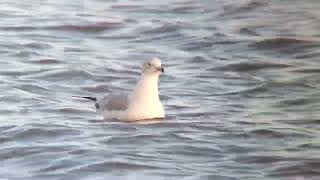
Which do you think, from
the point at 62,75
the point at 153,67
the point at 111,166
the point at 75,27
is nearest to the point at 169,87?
the point at 62,75

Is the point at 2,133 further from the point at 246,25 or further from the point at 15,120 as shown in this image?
the point at 246,25

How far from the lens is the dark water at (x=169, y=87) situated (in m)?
8.82

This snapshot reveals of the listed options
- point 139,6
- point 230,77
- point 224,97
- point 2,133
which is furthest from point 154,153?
point 139,6

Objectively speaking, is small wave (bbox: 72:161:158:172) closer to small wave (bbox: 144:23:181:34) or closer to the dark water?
the dark water

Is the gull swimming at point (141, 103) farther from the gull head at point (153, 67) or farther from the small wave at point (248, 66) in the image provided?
the small wave at point (248, 66)

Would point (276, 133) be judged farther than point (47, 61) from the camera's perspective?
No

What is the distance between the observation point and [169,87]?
1165 cm

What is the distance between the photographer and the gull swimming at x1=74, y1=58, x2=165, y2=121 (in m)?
9.92

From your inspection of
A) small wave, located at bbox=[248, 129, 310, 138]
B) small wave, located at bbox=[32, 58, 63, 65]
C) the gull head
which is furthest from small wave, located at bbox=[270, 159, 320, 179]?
small wave, located at bbox=[32, 58, 63, 65]

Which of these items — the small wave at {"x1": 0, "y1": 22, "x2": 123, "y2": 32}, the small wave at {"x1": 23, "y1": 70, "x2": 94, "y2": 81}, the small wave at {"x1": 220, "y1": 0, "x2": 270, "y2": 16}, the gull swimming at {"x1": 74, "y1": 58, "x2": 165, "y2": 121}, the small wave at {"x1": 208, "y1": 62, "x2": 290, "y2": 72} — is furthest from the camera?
the small wave at {"x1": 220, "y1": 0, "x2": 270, "y2": 16}

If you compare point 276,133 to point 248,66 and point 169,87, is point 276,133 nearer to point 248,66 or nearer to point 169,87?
point 169,87

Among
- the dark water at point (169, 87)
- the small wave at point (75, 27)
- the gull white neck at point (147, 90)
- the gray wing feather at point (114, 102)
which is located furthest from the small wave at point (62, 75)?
the small wave at point (75, 27)

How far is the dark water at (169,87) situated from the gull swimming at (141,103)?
0.08 m

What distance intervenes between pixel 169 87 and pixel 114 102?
65.7 inches
